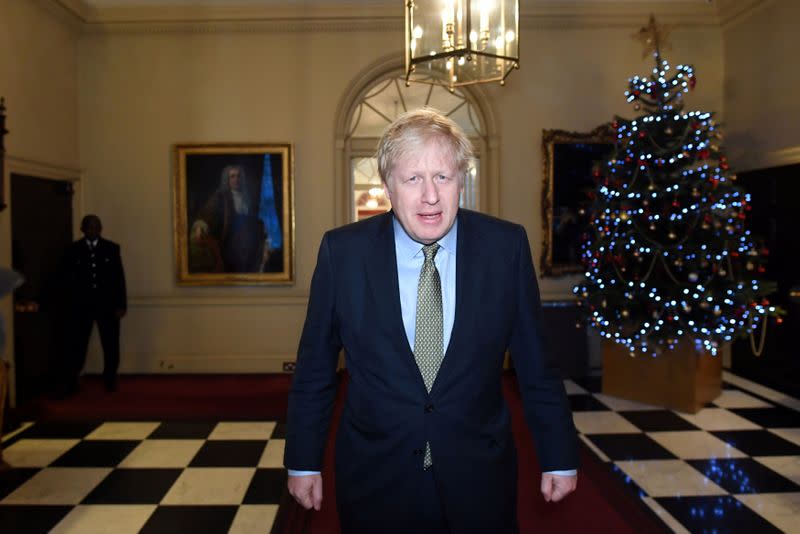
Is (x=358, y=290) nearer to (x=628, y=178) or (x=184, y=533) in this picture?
(x=184, y=533)

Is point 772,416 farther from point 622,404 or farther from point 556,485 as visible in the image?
point 556,485

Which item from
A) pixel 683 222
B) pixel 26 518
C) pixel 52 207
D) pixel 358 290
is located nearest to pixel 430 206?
pixel 358 290

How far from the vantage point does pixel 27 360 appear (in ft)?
19.7

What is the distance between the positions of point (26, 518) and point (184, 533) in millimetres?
950

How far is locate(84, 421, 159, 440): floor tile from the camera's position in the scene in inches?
203

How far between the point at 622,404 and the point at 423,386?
470 centimetres

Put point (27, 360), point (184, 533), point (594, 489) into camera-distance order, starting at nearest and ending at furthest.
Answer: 1. point (184, 533)
2. point (594, 489)
3. point (27, 360)

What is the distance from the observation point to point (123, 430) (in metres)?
5.32

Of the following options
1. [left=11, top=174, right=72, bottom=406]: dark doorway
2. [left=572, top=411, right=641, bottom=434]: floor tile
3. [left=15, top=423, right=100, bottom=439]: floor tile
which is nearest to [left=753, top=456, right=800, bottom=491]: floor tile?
[left=572, top=411, right=641, bottom=434]: floor tile

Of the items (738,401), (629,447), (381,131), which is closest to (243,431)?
(629,447)

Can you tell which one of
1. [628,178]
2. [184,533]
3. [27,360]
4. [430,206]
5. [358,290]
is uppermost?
[628,178]

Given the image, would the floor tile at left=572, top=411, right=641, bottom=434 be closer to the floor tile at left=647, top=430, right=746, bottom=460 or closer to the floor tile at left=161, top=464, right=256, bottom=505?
the floor tile at left=647, top=430, right=746, bottom=460

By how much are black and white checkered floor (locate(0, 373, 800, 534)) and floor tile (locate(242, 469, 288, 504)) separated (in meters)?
0.01

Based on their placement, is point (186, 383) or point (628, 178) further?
point (186, 383)
